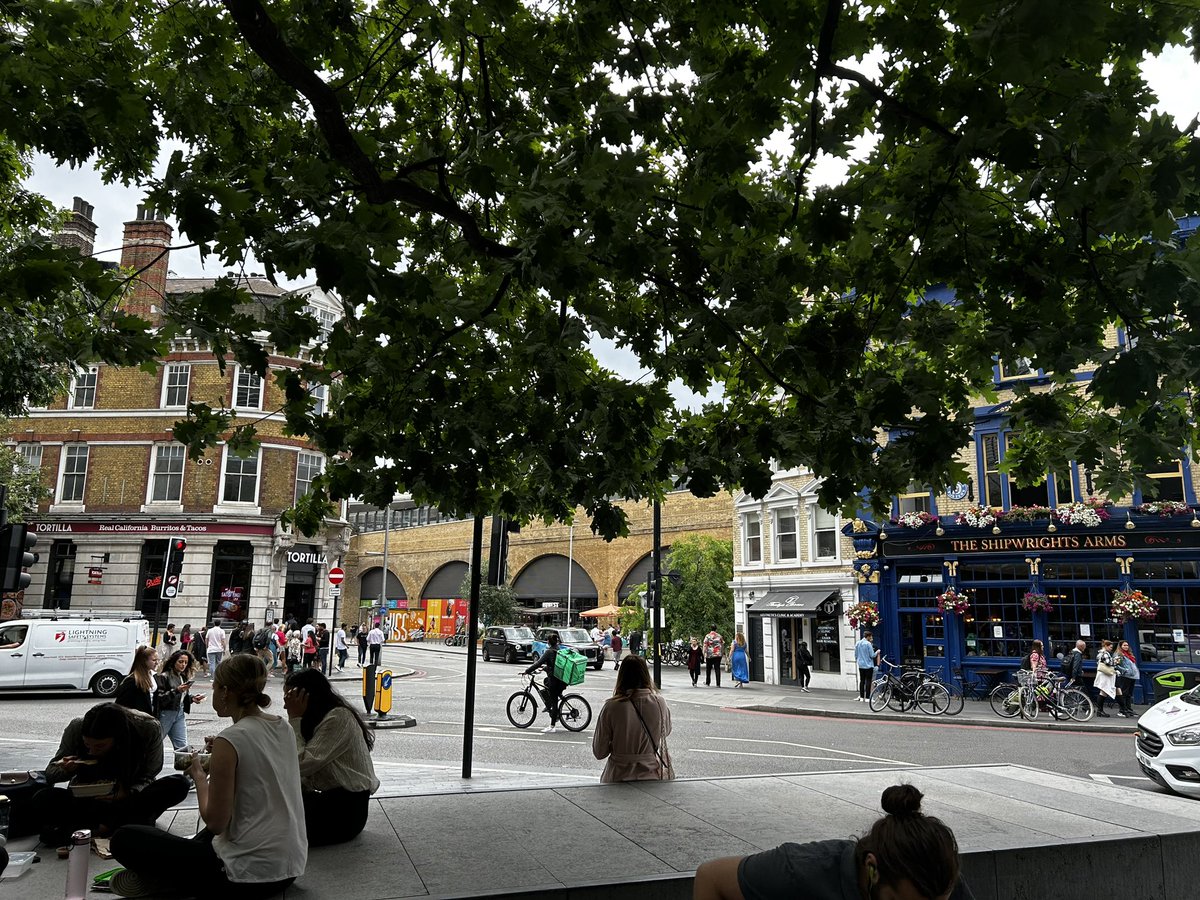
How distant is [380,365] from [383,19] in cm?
295

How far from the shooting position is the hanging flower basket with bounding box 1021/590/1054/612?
22.5 meters

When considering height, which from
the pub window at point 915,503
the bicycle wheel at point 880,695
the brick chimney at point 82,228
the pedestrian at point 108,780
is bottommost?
the bicycle wheel at point 880,695

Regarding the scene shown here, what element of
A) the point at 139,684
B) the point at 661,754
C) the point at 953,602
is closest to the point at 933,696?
the point at 953,602

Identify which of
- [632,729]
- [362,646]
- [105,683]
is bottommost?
[105,683]

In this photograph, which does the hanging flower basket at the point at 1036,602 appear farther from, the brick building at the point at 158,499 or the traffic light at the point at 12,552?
the brick building at the point at 158,499

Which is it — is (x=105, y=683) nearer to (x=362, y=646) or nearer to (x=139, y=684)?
(x=362, y=646)

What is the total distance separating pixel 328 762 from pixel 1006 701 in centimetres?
1833

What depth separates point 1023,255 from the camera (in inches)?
227

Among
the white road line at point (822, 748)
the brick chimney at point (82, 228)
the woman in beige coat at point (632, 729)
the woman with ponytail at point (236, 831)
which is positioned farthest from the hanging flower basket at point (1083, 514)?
the brick chimney at point (82, 228)

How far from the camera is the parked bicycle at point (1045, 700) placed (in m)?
18.9

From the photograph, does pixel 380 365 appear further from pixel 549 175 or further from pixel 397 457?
pixel 549 175

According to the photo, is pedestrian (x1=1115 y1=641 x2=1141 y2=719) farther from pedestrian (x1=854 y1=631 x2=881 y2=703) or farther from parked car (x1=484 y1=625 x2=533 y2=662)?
parked car (x1=484 y1=625 x2=533 y2=662)

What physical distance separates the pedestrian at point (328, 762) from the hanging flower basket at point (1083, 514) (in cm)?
2125

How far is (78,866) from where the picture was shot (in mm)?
4320
